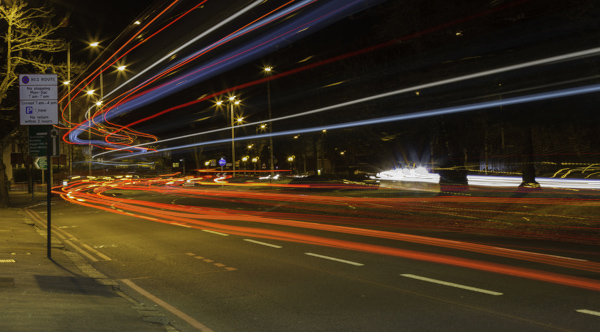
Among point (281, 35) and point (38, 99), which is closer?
point (38, 99)

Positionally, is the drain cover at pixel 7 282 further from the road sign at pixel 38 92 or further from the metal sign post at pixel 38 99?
the road sign at pixel 38 92

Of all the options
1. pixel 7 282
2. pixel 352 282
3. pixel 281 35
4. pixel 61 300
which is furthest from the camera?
pixel 281 35

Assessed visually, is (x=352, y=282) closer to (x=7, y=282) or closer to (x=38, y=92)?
(x=7, y=282)

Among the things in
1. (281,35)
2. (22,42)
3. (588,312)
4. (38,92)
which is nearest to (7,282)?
(38,92)

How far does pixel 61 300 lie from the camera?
718 cm

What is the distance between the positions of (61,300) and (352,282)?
14.1ft

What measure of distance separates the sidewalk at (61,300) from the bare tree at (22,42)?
15704 mm

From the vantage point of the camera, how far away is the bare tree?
23812mm

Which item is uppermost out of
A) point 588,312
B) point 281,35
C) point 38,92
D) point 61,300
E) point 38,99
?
point 281,35

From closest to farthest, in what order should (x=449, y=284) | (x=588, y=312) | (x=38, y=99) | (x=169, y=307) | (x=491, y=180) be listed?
(x=588, y=312) → (x=169, y=307) → (x=449, y=284) → (x=38, y=99) → (x=491, y=180)

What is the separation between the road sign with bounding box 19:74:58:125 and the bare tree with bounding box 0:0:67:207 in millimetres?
14533

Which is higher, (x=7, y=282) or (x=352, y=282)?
(x=7, y=282)

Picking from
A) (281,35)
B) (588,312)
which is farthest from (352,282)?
(281,35)

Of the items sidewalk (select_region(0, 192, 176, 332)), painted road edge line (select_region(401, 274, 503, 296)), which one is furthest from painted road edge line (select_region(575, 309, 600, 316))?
sidewalk (select_region(0, 192, 176, 332))
